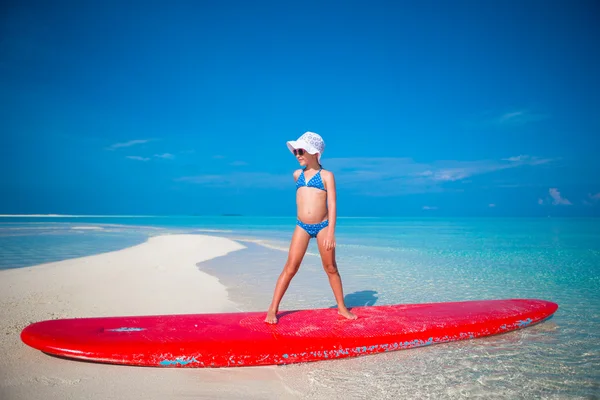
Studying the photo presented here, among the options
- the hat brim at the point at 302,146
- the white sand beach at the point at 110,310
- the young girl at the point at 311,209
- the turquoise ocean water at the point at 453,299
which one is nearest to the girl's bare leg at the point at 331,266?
the young girl at the point at 311,209

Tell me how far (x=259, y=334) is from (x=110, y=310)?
2.84m

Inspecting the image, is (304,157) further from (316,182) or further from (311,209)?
(311,209)

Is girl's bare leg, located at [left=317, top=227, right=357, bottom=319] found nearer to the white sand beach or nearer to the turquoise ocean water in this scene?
the turquoise ocean water

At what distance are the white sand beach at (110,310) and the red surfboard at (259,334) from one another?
0.13 meters

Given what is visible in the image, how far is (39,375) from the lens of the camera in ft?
9.77

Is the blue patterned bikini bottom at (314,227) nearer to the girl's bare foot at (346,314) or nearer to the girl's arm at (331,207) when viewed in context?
the girl's arm at (331,207)

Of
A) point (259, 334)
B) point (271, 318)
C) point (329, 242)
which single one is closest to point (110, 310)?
point (271, 318)

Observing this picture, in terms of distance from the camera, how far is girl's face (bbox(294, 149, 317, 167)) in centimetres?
392

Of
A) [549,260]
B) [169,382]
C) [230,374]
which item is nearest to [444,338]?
[230,374]

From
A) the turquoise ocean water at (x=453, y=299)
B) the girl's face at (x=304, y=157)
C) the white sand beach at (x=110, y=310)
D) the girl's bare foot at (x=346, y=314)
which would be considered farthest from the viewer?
the girl's bare foot at (x=346, y=314)

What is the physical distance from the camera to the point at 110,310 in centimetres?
522

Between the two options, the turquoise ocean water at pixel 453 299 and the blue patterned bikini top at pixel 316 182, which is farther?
the blue patterned bikini top at pixel 316 182

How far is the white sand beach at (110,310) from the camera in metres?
2.80

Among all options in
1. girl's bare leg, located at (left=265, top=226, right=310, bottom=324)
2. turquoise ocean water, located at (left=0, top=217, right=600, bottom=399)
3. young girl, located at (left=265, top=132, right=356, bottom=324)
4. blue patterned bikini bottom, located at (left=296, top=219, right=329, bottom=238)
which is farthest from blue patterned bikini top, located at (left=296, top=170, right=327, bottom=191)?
turquoise ocean water, located at (left=0, top=217, right=600, bottom=399)
